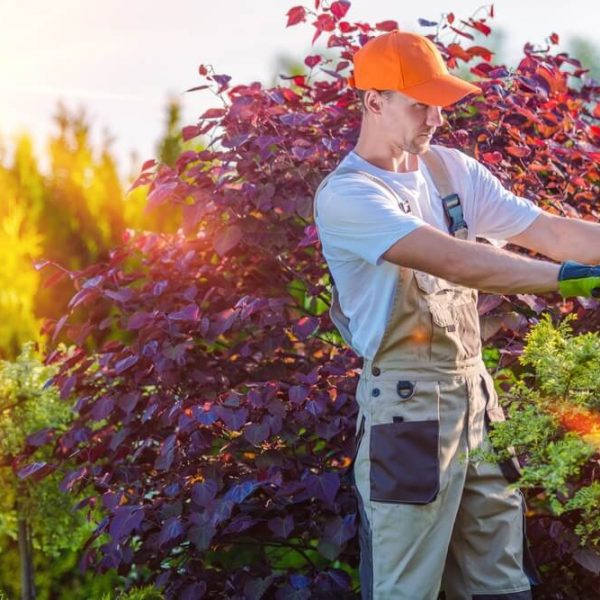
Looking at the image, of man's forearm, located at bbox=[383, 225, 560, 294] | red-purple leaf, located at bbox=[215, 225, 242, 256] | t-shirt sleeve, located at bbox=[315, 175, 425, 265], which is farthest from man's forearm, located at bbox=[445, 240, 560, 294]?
red-purple leaf, located at bbox=[215, 225, 242, 256]

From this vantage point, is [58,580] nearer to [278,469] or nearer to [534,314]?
[278,469]

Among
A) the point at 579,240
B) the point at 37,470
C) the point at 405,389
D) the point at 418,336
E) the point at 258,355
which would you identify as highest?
the point at 579,240

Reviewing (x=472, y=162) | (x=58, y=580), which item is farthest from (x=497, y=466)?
(x=58, y=580)

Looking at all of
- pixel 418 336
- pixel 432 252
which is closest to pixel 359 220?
pixel 432 252

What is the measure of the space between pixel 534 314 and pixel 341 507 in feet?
3.10

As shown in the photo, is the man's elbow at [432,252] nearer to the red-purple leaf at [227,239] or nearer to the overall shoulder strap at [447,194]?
the overall shoulder strap at [447,194]

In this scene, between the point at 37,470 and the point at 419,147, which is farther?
the point at 37,470

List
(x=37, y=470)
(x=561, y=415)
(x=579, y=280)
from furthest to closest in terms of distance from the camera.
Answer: (x=37, y=470), (x=579, y=280), (x=561, y=415)

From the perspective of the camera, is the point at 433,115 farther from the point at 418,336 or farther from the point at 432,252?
the point at 418,336

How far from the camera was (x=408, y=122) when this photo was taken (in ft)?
9.35

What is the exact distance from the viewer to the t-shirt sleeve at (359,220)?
2.60 meters

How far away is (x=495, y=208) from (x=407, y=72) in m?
0.46

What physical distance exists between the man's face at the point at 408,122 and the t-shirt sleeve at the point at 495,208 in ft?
0.73

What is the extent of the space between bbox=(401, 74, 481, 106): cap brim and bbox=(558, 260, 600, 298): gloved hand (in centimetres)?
63
